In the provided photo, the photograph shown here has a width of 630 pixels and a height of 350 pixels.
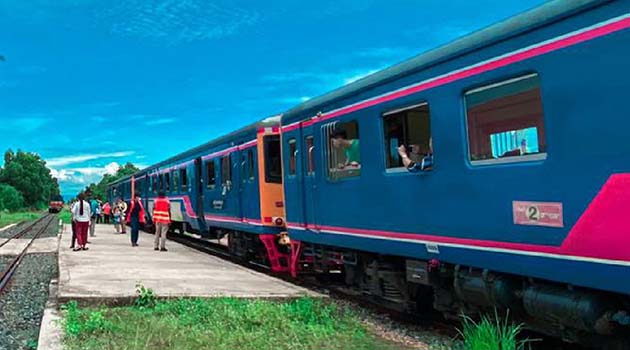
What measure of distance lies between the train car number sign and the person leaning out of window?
1469 mm

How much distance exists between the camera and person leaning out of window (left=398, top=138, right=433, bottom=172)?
7.01 metres

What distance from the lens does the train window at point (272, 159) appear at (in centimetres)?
1341

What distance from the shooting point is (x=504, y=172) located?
5793 mm

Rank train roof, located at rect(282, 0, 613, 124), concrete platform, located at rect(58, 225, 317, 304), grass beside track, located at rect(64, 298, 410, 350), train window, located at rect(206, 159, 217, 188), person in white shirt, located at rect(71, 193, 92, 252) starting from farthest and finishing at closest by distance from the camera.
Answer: train window, located at rect(206, 159, 217, 188) < person in white shirt, located at rect(71, 193, 92, 252) < concrete platform, located at rect(58, 225, 317, 304) < grass beside track, located at rect(64, 298, 410, 350) < train roof, located at rect(282, 0, 613, 124)

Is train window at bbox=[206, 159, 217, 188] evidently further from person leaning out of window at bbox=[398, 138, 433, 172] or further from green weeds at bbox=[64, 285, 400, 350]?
person leaning out of window at bbox=[398, 138, 433, 172]

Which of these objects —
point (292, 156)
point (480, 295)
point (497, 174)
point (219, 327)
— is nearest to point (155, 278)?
point (292, 156)

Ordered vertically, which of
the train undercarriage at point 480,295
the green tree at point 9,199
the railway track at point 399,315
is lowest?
the railway track at point 399,315

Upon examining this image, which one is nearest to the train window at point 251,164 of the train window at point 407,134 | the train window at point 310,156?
the train window at point 310,156

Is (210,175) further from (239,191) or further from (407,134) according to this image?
(407,134)

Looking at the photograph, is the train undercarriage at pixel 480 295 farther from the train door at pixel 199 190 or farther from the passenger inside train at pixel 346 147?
the train door at pixel 199 190

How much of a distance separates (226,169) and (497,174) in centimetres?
1094

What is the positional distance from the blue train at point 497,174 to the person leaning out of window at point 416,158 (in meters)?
0.02

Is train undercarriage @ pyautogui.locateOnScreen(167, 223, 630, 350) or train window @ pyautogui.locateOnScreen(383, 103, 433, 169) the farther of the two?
train window @ pyautogui.locateOnScreen(383, 103, 433, 169)

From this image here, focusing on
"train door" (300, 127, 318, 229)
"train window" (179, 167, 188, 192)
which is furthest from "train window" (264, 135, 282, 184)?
"train window" (179, 167, 188, 192)
